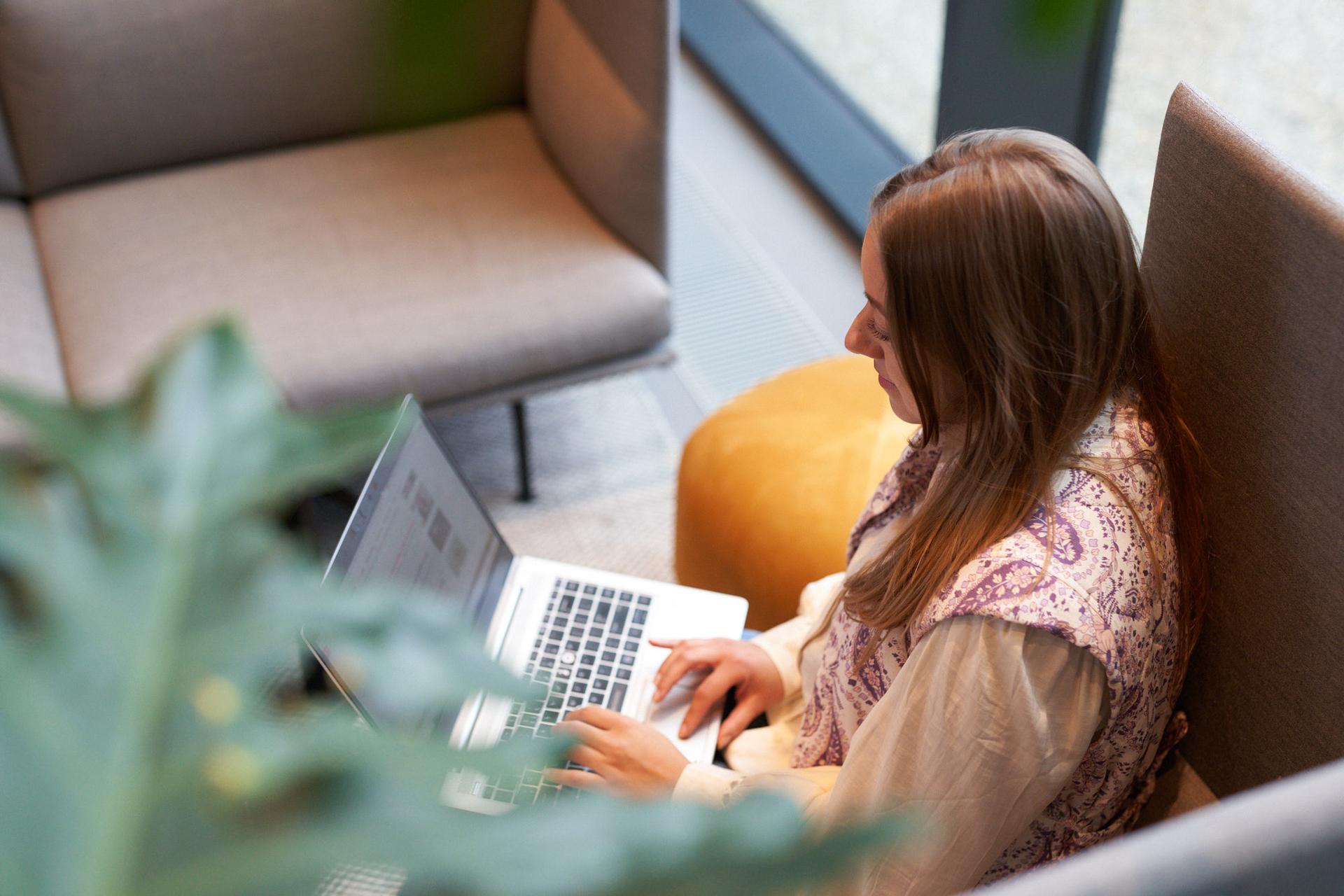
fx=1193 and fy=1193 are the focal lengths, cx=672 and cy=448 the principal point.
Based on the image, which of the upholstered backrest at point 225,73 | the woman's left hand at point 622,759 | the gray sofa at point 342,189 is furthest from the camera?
the upholstered backrest at point 225,73

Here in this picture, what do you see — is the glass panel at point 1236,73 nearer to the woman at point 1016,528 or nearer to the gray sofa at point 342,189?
the gray sofa at point 342,189

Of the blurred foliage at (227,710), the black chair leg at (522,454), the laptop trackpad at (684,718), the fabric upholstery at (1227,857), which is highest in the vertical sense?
the blurred foliage at (227,710)

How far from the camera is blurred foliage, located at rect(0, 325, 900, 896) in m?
0.18

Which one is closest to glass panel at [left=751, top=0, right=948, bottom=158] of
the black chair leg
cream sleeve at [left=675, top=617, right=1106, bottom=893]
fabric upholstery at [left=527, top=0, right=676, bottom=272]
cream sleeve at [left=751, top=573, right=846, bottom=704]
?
fabric upholstery at [left=527, top=0, right=676, bottom=272]

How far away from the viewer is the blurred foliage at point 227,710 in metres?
0.18

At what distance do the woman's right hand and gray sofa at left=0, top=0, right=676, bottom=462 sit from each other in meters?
0.75

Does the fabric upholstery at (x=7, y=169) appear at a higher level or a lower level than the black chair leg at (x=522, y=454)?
higher

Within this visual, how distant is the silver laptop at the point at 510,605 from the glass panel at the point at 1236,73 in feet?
3.27

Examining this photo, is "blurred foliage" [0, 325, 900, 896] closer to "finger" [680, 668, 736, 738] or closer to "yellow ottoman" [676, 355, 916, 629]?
"finger" [680, 668, 736, 738]

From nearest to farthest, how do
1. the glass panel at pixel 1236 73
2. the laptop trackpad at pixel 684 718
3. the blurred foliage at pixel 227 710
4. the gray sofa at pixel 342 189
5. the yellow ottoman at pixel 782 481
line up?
the blurred foliage at pixel 227 710 < the laptop trackpad at pixel 684 718 < the yellow ottoman at pixel 782 481 < the glass panel at pixel 1236 73 < the gray sofa at pixel 342 189

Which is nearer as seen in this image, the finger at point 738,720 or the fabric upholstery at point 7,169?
the finger at point 738,720

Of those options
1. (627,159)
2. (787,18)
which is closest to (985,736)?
(627,159)

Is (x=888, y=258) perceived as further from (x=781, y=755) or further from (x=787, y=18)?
(x=787, y=18)

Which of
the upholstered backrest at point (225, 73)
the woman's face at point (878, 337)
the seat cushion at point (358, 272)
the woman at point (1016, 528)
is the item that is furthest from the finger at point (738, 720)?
the upholstered backrest at point (225, 73)
